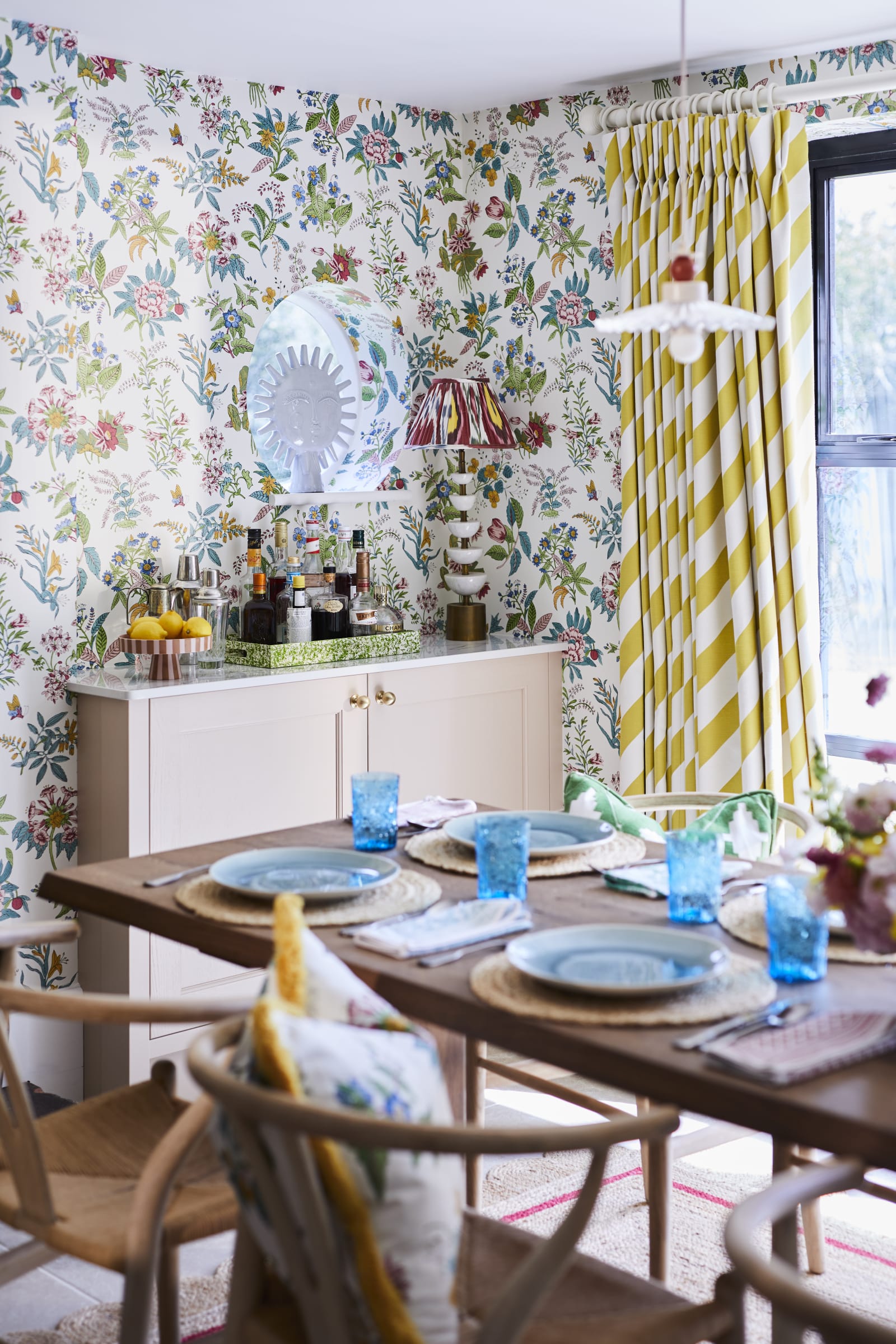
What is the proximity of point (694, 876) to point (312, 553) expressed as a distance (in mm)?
2134

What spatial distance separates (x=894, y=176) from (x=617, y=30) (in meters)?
0.79

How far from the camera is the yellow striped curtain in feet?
11.4

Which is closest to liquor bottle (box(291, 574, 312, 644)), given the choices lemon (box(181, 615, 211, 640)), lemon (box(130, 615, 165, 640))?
lemon (box(181, 615, 211, 640))

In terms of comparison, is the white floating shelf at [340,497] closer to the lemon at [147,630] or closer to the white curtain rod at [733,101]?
the lemon at [147,630]

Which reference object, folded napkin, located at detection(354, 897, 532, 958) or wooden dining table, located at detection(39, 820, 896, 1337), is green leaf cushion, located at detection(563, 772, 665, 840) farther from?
folded napkin, located at detection(354, 897, 532, 958)

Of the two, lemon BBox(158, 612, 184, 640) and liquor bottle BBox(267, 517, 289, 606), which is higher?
liquor bottle BBox(267, 517, 289, 606)

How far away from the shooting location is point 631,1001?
1.63 m

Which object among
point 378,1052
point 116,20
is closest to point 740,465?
point 116,20

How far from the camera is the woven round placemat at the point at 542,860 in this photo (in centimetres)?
219

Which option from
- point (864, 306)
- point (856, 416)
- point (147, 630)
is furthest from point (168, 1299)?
point (864, 306)

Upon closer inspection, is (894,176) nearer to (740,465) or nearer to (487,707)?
(740,465)

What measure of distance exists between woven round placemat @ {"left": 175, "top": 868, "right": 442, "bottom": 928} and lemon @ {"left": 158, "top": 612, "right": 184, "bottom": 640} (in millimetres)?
1287

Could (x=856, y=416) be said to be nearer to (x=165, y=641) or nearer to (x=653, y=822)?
(x=653, y=822)

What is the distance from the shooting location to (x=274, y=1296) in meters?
1.47
